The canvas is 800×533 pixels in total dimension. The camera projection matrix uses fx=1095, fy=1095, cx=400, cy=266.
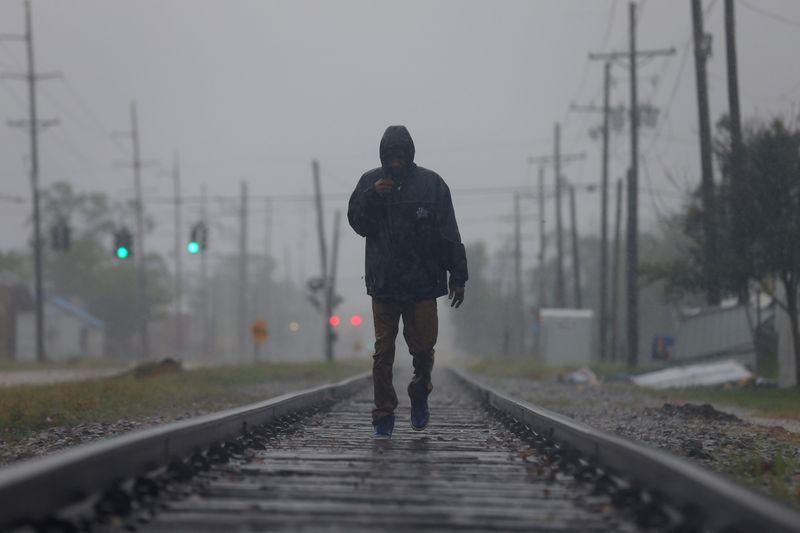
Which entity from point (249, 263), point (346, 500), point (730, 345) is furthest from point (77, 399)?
point (249, 263)

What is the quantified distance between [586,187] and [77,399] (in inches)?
1495

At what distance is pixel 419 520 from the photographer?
13.4 ft

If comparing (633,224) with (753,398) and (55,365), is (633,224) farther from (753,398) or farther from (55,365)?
(55,365)

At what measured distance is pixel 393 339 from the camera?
757 centimetres

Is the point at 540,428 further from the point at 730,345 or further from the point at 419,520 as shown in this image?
the point at 730,345

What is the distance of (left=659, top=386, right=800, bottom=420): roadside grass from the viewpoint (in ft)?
53.0

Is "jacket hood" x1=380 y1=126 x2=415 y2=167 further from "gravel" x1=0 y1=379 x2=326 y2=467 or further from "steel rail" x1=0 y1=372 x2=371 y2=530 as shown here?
"gravel" x1=0 y1=379 x2=326 y2=467

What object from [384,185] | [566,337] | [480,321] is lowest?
[480,321]

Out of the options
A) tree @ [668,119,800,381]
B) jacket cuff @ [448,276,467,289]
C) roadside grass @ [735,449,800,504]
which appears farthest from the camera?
tree @ [668,119,800,381]

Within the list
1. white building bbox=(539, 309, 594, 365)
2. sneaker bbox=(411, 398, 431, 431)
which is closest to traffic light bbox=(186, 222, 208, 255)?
white building bbox=(539, 309, 594, 365)

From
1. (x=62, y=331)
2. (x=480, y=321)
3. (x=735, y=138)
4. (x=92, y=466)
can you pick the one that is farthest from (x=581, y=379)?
(x=480, y=321)

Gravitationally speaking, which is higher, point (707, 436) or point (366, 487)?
point (366, 487)

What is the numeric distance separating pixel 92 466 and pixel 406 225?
12.0 feet

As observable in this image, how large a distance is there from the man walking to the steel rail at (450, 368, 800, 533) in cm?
153
